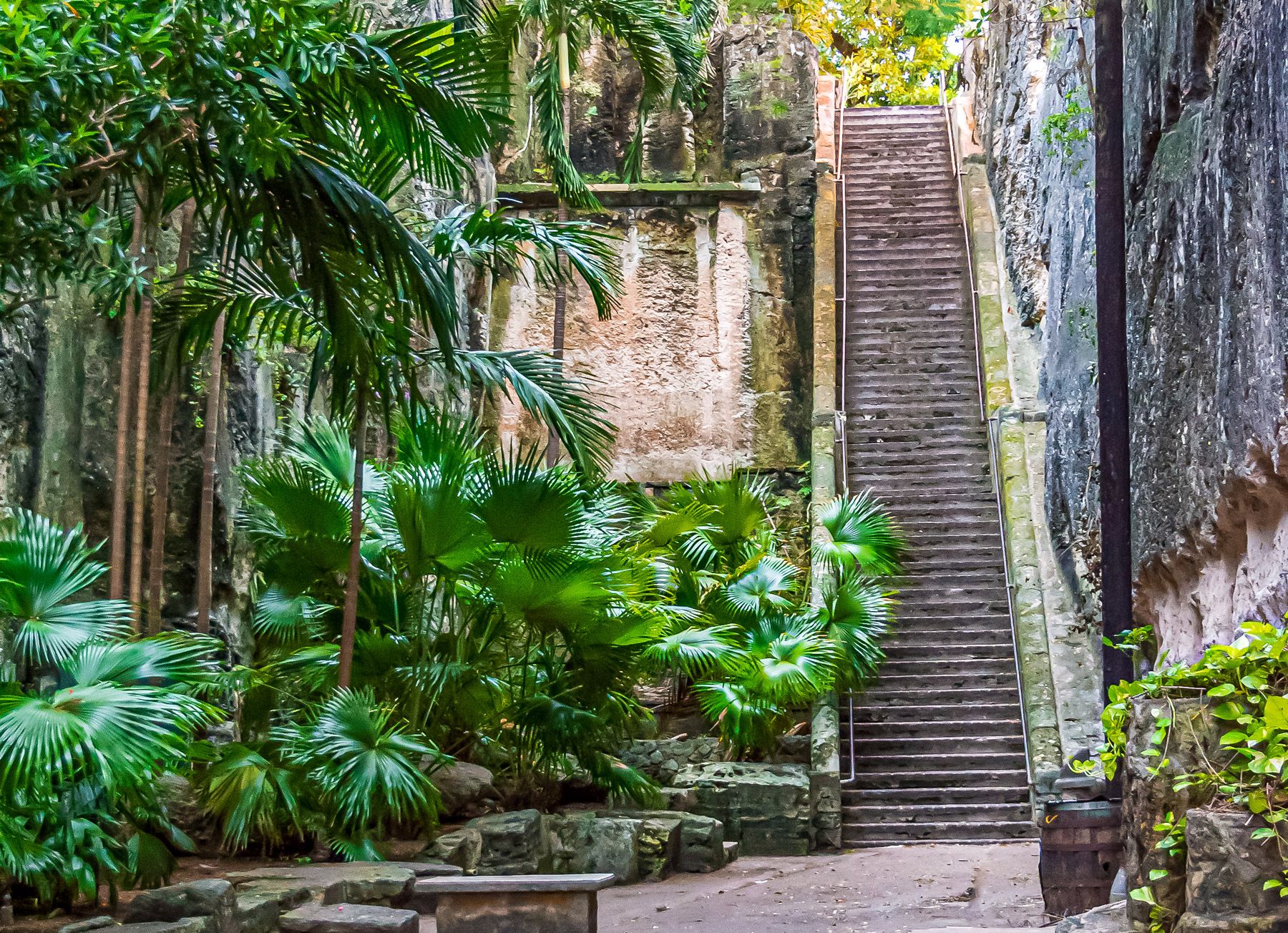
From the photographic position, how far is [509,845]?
8.04 metres

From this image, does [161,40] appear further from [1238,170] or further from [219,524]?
[219,524]

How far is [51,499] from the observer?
7.98 m

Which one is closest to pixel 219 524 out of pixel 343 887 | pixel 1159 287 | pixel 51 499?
pixel 51 499

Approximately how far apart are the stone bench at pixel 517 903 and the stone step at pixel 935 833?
15.0ft

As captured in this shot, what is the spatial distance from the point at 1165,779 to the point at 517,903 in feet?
9.88

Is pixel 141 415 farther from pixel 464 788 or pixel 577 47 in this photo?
pixel 577 47

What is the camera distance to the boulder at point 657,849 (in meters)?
8.62

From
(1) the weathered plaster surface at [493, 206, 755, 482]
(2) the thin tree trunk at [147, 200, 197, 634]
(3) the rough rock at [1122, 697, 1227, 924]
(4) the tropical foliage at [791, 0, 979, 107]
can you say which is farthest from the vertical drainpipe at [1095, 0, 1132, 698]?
(4) the tropical foliage at [791, 0, 979, 107]

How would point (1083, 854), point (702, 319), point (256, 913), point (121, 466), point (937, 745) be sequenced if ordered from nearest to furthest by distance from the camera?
point (256, 913) < point (1083, 854) < point (121, 466) < point (937, 745) < point (702, 319)

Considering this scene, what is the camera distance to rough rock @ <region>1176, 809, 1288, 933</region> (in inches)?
140

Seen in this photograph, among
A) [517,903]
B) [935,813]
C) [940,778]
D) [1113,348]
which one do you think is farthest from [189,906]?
[940,778]

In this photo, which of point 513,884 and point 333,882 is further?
point 333,882

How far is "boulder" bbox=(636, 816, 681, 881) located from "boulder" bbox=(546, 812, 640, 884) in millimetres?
86

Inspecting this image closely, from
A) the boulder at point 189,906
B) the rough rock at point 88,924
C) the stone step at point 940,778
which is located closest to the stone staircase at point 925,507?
the stone step at point 940,778
